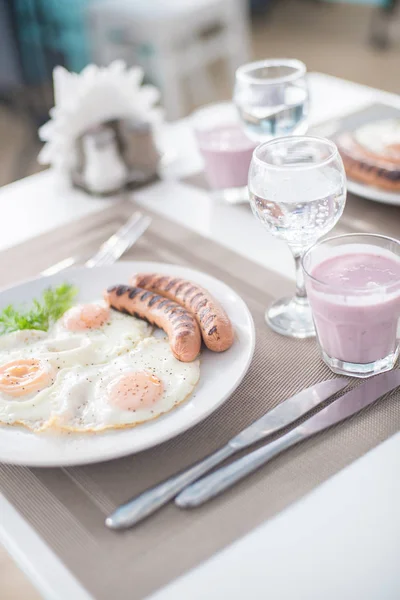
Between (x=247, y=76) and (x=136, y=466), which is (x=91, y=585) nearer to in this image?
(x=136, y=466)

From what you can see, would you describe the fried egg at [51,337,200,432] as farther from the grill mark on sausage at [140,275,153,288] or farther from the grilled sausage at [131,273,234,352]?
the grill mark on sausage at [140,275,153,288]

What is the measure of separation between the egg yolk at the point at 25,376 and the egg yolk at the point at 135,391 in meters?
0.10

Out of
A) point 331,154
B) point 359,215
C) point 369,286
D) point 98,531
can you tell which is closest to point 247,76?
point 359,215

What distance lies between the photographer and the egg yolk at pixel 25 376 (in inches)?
35.8

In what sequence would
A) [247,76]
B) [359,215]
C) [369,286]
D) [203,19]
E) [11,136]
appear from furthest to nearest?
[11,136] → [203,19] → [247,76] → [359,215] → [369,286]

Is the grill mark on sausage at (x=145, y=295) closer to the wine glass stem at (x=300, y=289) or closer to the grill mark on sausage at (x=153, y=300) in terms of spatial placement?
the grill mark on sausage at (x=153, y=300)

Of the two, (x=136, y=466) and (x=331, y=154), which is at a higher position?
(x=331, y=154)

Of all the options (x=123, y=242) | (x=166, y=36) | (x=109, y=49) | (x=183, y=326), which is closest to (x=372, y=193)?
(x=123, y=242)

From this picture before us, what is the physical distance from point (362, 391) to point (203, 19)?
341 cm

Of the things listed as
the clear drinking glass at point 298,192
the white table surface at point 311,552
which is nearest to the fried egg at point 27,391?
the white table surface at point 311,552

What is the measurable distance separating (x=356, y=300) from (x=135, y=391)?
0.31m

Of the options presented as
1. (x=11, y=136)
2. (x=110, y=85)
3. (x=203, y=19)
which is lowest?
(x=11, y=136)

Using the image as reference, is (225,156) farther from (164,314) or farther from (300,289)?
(164,314)

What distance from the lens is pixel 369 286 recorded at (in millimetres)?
952
